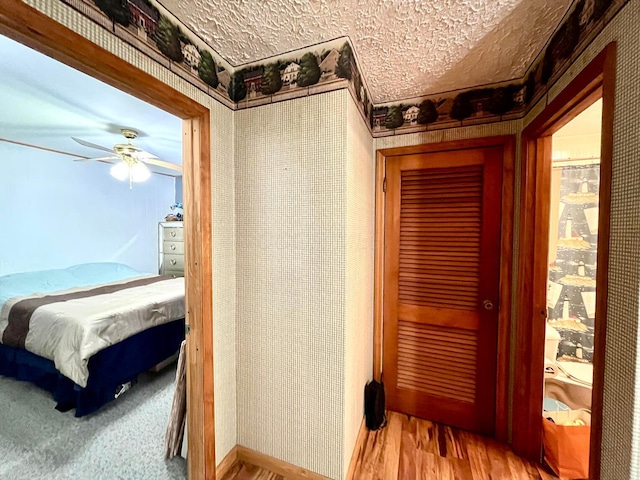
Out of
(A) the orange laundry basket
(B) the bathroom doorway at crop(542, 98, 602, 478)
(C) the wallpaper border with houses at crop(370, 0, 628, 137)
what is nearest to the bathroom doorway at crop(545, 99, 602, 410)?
(B) the bathroom doorway at crop(542, 98, 602, 478)

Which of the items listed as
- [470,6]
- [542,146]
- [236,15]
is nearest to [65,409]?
[236,15]

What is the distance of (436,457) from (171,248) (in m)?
4.30

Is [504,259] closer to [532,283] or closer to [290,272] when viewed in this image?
[532,283]

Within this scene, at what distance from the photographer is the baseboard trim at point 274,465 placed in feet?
4.30

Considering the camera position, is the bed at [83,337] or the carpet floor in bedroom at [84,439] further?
the bed at [83,337]

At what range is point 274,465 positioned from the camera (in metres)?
1.37

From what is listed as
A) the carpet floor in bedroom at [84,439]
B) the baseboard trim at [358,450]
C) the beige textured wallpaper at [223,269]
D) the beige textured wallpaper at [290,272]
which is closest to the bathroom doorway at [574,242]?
the beige textured wallpaper at [290,272]

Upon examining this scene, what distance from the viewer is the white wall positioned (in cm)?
283

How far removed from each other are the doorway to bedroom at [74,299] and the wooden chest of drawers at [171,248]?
1.86 ft

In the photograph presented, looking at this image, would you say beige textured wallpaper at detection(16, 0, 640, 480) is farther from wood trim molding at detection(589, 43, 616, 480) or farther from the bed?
the bed

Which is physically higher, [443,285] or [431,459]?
[443,285]

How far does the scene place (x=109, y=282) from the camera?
3186 mm

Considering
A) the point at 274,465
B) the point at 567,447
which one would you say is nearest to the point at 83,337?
the point at 274,465

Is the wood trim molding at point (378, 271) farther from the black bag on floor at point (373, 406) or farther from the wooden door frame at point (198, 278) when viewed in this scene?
the wooden door frame at point (198, 278)
